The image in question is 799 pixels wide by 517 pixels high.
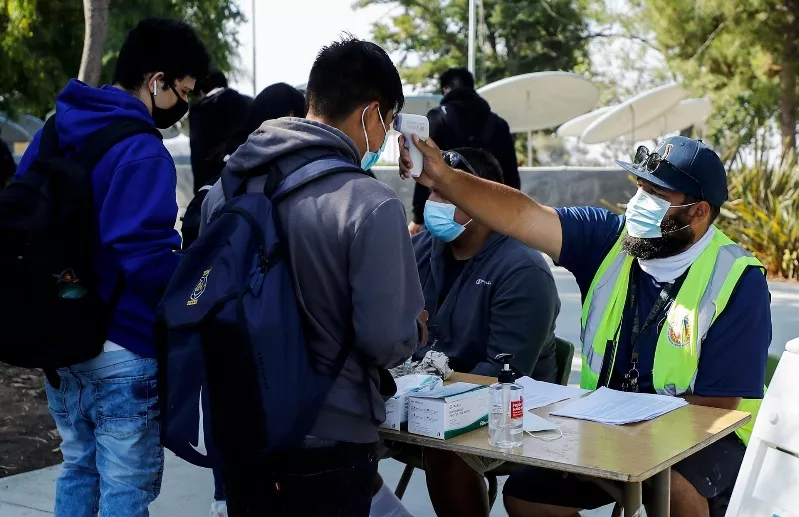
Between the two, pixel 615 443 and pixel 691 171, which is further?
pixel 691 171

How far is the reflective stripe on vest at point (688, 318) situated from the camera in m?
3.02

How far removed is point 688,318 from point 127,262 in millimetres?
1671

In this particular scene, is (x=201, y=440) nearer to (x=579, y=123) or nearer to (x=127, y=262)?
(x=127, y=262)

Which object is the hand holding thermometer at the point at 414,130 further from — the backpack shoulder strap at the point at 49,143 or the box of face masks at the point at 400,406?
the backpack shoulder strap at the point at 49,143

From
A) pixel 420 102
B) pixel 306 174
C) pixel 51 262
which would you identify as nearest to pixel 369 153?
pixel 306 174

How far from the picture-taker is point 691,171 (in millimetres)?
3199

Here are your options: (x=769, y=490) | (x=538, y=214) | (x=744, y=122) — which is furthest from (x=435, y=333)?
(x=744, y=122)

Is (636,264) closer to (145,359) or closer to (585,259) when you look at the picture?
(585,259)

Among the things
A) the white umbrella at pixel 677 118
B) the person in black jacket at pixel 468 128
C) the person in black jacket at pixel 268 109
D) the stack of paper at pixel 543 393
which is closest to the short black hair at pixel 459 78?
the person in black jacket at pixel 468 128

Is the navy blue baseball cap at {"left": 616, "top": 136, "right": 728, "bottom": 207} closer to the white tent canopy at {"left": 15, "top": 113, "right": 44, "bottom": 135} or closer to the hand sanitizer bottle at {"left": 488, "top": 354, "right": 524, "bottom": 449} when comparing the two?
the hand sanitizer bottle at {"left": 488, "top": 354, "right": 524, "bottom": 449}

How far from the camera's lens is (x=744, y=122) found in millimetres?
27641

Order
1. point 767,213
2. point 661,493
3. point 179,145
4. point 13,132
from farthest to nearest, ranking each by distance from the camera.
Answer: point 179,145 → point 13,132 → point 767,213 → point 661,493

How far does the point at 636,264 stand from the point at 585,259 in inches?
8.0

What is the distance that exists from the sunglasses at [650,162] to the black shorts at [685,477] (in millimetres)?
833
